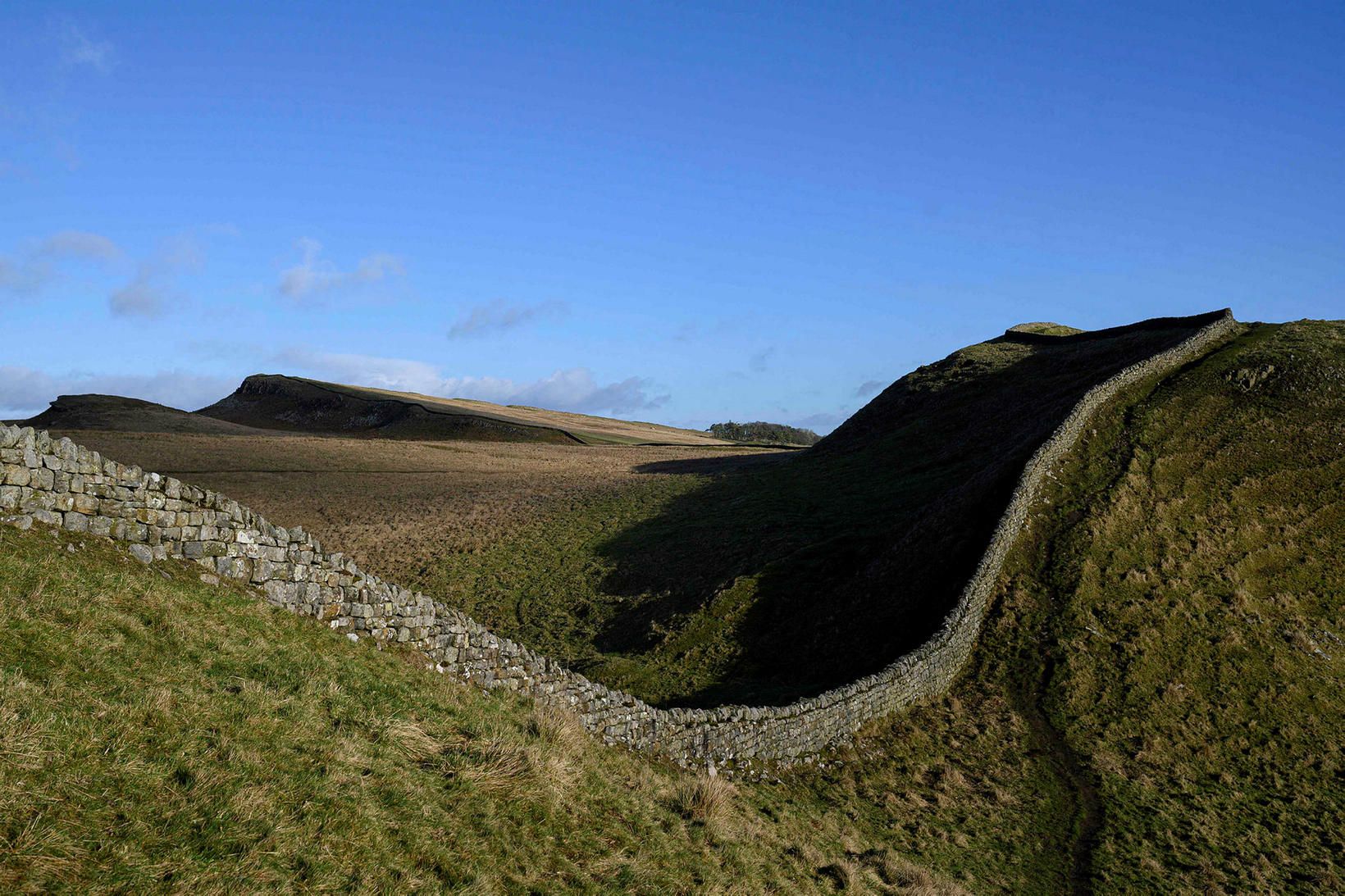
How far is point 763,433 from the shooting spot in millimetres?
190250

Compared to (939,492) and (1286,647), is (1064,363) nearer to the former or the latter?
(939,492)

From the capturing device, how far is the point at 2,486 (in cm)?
1169

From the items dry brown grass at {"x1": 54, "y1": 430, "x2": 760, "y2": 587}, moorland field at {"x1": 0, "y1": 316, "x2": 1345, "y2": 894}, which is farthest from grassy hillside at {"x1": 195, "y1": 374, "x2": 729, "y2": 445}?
moorland field at {"x1": 0, "y1": 316, "x2": 1345, "y2": 894}

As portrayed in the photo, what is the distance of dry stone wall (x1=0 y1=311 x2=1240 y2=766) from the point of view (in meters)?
12.3

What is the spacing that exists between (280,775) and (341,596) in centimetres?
599

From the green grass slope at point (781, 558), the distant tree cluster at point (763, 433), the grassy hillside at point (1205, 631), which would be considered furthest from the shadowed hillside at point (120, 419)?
the distant tree cluster at point (763, 433)

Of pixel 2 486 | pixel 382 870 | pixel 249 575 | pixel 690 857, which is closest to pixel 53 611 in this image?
pixel 2 486

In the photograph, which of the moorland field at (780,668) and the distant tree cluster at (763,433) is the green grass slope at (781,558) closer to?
the moorland field at (780,668)

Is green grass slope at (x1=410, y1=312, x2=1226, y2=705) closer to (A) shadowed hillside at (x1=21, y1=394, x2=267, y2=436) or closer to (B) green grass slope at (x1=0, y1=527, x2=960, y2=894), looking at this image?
(B) green grass slope at (x1=0, y1=527, x2=960, y2=894)

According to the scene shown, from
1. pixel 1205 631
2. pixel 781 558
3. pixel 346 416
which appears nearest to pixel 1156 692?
pixel 1205 631

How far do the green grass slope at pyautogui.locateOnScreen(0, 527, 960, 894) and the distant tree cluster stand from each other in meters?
171

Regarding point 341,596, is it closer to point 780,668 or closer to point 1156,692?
point 780,668

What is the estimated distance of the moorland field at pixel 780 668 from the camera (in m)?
8.60

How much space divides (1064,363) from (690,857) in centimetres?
6250
